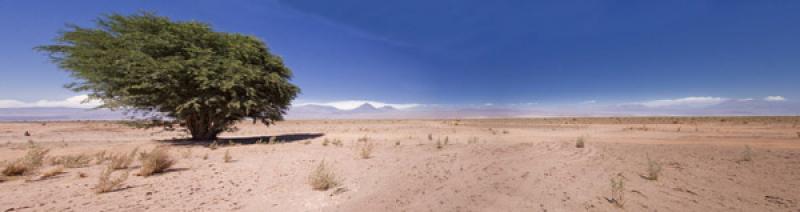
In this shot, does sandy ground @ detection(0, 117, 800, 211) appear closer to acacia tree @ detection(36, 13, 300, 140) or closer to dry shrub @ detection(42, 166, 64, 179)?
dry shrub @ detection(42, 166, 64, 179)

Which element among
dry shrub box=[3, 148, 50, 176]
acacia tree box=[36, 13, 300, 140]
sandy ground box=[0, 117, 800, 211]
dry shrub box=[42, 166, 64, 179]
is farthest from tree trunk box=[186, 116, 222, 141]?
dry shrub box=[42, 166, 64, 179]

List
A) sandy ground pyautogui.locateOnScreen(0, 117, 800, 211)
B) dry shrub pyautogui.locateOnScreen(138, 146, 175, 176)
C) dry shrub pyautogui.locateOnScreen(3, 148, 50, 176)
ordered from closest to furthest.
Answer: sandy ground pyautogui.locateOnScreen(0, 117, 800, 211) < dry shrub pyautogui.locateOnScreen(3, 148, 50, 176) < dry shrub pyautogui.locateOnScreen(138, 146, 175, 176)

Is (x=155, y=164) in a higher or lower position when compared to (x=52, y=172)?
higher

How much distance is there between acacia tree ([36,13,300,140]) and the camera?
12.1 m

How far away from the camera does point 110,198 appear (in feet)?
15.0

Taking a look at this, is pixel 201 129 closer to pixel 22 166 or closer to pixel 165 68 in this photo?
pixel 165 68

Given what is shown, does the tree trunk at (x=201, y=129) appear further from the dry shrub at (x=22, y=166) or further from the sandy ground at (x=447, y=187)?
the dry shrub at (x=22, y=166)

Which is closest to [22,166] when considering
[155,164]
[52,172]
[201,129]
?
[52,172]

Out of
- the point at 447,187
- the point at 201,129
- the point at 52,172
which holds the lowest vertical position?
the point at 447,187

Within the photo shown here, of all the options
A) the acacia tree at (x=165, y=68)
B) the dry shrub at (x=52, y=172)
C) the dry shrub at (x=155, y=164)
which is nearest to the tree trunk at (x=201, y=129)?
the acacia tree at (x=165, y=68)

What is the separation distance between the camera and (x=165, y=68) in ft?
39.0

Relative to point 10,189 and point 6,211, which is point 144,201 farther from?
point 10,189

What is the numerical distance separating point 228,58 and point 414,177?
12585 millimetres

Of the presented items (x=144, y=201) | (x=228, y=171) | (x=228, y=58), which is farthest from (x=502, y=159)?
(x=228, y=58)
